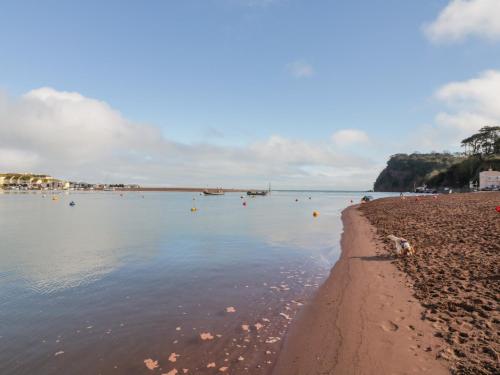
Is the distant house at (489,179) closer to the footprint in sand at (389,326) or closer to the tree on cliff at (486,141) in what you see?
the tree on cliff at (486,141)

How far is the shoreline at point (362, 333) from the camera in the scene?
634 centimetres

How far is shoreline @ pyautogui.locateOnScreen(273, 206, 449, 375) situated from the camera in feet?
20.8

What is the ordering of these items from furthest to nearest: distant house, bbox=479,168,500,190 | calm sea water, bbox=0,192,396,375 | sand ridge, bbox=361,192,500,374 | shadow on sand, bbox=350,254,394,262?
distant house, bbox=479,168,500,190 < shadow on sand, bbox=350,254,394,262 < calm sea water, bbox=0,192,396,375 < sand ridge, bbox=361,192,500,374

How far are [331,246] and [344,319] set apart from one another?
536 inches

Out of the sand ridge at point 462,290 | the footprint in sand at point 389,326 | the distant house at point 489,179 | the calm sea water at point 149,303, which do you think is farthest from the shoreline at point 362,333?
the distant house at point 489,179

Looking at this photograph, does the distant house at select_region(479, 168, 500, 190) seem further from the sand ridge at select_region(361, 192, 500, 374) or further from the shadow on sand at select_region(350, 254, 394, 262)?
the shadow on sand at select_region(350, 254, 394, 262)

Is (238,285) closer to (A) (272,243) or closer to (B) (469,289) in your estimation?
(B) (469,289)

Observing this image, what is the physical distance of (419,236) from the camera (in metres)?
20.0

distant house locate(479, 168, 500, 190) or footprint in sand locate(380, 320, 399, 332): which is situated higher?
distant house locate(479, 168, 500, 190)

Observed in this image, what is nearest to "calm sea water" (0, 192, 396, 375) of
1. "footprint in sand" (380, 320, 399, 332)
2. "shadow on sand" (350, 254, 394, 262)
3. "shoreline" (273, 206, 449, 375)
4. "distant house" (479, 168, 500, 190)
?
"shoreline" (273, 206, 449, 375)

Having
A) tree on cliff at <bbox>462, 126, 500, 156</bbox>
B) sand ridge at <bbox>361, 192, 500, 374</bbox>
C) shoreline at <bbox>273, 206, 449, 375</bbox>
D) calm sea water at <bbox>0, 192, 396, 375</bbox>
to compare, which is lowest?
calm sea water at <bbox>0, 192, 396, 375</bbox>

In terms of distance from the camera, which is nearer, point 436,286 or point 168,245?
point 436,286

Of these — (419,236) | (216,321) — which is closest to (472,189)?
(419,236)

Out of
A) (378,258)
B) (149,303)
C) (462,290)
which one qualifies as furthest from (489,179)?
(149,303)
